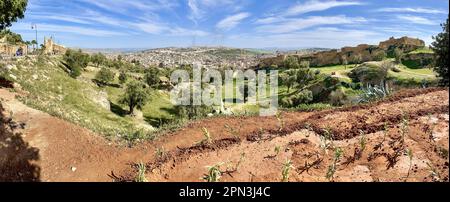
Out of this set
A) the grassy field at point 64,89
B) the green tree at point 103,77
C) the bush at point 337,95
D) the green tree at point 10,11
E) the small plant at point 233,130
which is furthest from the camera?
the green tree at point 103,77

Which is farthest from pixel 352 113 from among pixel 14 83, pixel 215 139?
pixel 14 83

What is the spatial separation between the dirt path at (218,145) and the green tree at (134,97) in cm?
3793

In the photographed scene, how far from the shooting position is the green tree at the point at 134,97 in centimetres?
5428

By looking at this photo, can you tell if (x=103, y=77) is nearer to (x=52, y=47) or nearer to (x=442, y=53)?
(x=52, y=47)

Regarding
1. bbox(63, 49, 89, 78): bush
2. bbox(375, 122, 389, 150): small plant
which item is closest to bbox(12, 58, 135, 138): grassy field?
bbox(63, 49, 89, 78): bush

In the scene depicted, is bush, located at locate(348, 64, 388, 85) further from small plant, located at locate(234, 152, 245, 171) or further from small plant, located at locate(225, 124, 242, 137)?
small plant, located at locate(234, 152, 245, 171)

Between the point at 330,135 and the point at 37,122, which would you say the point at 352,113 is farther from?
the point at 37,122

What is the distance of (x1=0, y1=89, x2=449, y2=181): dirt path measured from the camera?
10727mm

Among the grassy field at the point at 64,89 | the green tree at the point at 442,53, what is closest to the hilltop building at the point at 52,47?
the grassy field at the point at 64,89

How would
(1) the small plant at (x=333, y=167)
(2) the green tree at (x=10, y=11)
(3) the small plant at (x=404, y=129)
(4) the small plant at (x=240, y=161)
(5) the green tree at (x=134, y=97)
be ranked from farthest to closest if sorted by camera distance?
(5) the green tree at (x=134, y=97)
(2) the green tree at (x=10, y=11)
(4) the small plant at (x=240, y=161)
(3) the small plant at (x=404, y=129)
(1) the small plant at (x=333, y=167)

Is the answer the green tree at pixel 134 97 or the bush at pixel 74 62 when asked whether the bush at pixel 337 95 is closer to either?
the green tree at pixel 134 97

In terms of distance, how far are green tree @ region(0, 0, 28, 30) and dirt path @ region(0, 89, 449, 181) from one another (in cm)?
984
